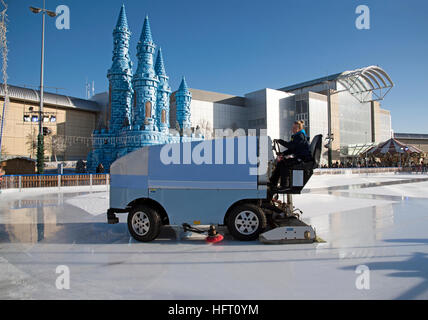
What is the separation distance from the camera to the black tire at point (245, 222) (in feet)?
16.9

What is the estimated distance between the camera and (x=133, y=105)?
115ft

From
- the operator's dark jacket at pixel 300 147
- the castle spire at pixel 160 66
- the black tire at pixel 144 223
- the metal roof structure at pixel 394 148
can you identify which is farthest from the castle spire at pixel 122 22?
the metal roof structure at pixel 394 148

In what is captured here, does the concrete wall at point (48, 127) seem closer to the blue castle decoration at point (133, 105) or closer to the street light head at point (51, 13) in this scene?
the blue castle decoration at point (133, 105)

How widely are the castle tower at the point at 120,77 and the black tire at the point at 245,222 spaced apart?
31917 millimetres

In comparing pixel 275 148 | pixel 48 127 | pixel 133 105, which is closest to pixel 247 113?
pixel 133 105

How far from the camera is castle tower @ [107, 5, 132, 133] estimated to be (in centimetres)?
3497

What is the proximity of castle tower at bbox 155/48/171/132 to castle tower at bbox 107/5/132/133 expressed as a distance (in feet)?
12.4

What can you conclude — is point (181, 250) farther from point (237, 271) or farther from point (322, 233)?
point (322, 233)

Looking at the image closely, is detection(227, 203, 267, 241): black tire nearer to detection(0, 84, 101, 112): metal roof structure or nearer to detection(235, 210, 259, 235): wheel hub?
detection(235, 210, 259, 235): wheel hub

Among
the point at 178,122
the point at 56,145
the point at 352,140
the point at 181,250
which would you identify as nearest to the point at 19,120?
the point at 56,145

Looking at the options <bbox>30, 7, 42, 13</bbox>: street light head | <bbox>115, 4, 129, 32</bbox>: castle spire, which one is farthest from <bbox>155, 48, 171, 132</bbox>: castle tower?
<bbox>30, 7, 42, 13</bbox>: street light head

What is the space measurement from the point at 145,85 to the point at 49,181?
17515mm
